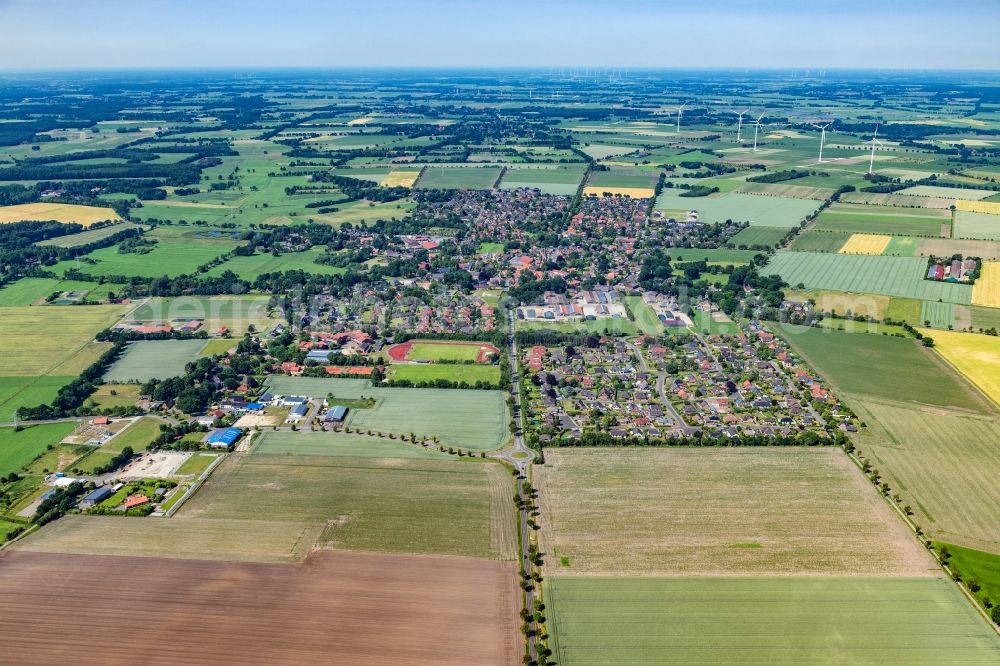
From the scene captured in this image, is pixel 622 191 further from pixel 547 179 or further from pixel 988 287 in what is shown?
pixel 988 287

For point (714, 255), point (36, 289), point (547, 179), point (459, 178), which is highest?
point (459, 178)

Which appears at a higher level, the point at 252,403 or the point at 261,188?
the point at 261,188

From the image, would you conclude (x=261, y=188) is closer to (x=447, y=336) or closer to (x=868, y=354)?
(x=447, y=336)

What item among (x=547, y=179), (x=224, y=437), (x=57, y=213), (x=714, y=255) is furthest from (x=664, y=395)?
(x=57, y=213)

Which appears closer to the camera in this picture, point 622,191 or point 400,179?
point 622,191

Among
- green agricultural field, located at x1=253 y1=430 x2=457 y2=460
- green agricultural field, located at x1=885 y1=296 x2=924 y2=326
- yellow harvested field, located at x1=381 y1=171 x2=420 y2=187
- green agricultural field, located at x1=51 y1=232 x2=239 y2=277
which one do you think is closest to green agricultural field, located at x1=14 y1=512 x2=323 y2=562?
green agricultural field, located at x1=253 y1=430 x2=457 y2=460

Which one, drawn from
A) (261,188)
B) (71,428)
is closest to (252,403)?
(71,428)

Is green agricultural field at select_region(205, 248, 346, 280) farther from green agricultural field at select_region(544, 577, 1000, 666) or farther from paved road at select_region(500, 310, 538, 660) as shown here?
green agricultural field at select_region(544, 577, 1000, 666)
